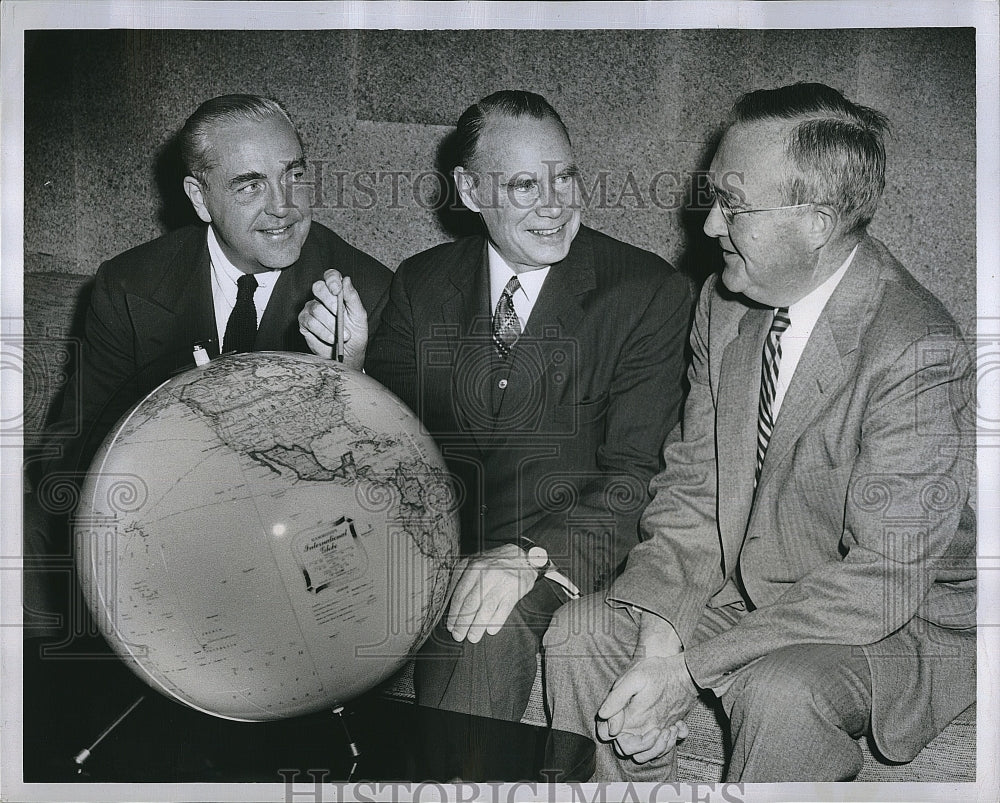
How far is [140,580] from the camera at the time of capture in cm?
160

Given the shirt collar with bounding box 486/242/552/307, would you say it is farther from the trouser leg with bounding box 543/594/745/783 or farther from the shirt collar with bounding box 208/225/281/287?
the trouser leg with bounding box 543/594/745/783

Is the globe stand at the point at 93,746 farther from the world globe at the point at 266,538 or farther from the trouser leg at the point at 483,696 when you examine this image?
the trouser leg at the point at 483,696

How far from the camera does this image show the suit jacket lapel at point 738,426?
190cm

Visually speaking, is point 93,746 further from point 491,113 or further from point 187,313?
point 491,113

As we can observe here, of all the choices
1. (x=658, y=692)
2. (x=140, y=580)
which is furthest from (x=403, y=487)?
(x=658, y=692)

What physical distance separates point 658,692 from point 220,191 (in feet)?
4.55

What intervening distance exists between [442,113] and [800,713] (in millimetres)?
1424

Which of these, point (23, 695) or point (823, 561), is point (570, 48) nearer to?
point (823, 561)

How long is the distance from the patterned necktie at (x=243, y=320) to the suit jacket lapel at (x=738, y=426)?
1009 mm

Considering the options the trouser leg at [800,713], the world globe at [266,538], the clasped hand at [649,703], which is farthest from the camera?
the clasped hand at [649,703]

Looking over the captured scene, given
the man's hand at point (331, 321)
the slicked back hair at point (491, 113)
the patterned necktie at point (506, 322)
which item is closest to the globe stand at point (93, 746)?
the man's hand at point (331, 321)

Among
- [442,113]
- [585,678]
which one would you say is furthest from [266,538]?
[442,113]

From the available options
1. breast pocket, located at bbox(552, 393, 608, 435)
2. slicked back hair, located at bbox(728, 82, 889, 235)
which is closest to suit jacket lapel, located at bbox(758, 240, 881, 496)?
slicked back hair, located at bbox(728, 82, 889, 235)

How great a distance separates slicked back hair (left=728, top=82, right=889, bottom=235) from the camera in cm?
184
